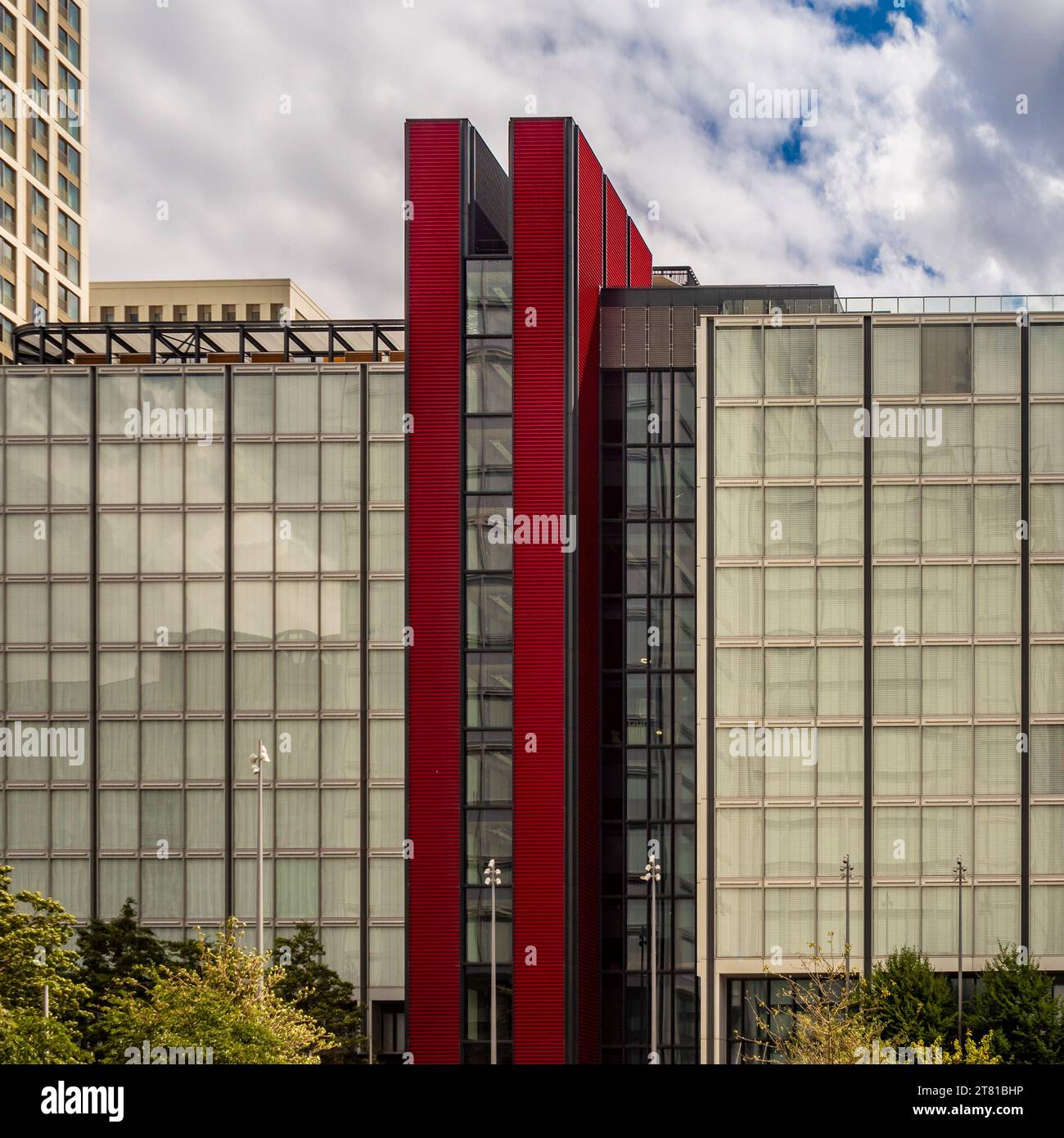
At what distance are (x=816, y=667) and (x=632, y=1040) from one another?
54.2ft

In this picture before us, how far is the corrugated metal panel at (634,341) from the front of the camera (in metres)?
54.9

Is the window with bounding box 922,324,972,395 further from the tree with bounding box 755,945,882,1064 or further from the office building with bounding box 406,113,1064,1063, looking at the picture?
the tree with bounding box 755,945,882,1064

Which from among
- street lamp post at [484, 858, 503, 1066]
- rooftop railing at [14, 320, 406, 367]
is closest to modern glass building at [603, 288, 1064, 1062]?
street lamp post at [484, 858, 503, 1066]

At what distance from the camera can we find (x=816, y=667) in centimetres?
5375

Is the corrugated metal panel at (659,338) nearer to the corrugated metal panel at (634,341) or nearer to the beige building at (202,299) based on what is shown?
the corrugated metal panel at (634,341)

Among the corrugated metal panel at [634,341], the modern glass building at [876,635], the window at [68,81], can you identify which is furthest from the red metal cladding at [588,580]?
the window at [68,81]

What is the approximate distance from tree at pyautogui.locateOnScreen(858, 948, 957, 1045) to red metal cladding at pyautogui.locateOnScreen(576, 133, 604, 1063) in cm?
1035

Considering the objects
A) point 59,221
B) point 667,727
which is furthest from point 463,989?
point 59,221

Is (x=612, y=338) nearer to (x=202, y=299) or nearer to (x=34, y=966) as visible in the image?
(x=34, y=966)

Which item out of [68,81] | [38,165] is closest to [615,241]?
[38,165]

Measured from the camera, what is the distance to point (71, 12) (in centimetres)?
8738

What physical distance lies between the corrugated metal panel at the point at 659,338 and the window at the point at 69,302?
1852 inches

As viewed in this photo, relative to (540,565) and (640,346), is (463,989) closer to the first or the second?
(540,565)

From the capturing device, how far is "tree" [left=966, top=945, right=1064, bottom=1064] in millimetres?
47500
